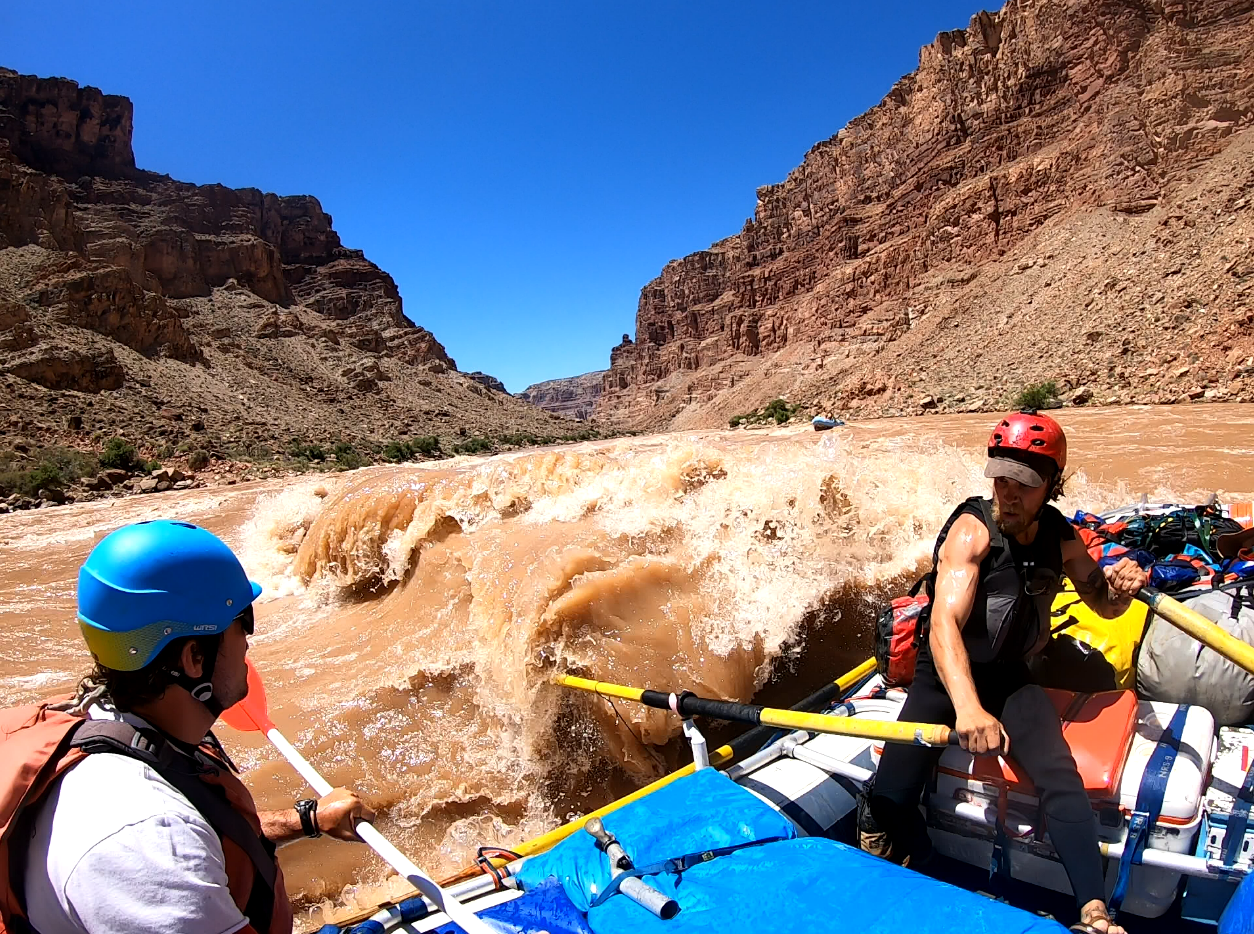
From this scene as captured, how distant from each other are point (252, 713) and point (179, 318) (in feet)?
155

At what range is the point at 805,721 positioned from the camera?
233cm

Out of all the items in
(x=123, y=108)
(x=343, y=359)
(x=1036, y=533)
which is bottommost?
(x=1036, y=533)

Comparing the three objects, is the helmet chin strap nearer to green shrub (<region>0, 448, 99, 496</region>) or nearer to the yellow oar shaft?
the yellow oar shaft

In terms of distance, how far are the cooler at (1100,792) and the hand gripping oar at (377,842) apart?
58.9 inches

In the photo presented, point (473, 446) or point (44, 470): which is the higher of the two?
point (473, 446)

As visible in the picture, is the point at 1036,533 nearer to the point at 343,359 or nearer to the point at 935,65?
the point at 343,359

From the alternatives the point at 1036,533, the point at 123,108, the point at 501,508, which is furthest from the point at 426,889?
the point at 123,108

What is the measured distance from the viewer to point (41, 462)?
765 inches

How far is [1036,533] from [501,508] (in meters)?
5.73

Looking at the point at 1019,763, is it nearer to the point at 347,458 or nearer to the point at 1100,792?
the point at 1100,792

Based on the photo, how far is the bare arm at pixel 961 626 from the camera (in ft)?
6.05

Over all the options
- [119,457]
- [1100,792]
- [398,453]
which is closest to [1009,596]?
[1100,792]

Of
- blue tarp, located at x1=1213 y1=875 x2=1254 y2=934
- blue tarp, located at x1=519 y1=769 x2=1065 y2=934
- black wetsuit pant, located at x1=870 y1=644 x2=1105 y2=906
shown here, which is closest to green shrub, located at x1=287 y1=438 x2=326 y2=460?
blue tarp, located at x1=519 y1=769 x2=1065 y2=934

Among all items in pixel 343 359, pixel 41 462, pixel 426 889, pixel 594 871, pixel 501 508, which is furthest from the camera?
pixel 343 359
